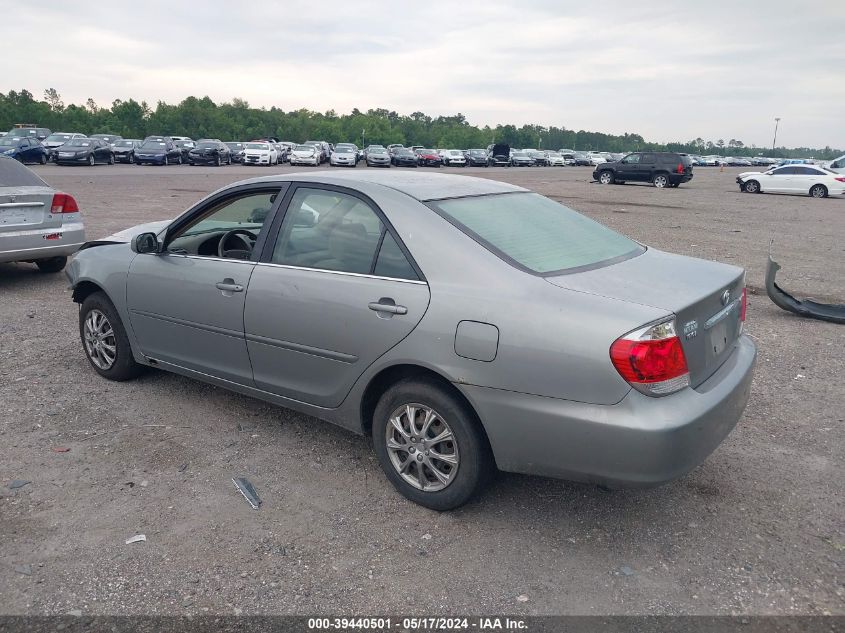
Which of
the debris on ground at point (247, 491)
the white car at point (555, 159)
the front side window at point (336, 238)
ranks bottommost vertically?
the debris on ground at point (247, 491)

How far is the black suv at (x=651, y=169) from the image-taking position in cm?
3425

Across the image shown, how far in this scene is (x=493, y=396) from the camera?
3.20m

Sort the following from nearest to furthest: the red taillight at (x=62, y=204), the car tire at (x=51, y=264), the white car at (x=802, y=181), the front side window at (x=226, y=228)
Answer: the front side window at (x=226, y=228), the red taillight at (x=62, y=204), the car tire at (x=51, y=264), the white car at (x=802, y=181)

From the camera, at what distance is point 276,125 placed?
409 ft

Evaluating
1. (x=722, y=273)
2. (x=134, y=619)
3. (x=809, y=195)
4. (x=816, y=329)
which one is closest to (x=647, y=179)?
(x=809, y=195)

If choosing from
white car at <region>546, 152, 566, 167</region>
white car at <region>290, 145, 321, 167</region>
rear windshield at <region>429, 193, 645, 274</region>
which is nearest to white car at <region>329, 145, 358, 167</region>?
white car at <region>290, 145, 321, 167</region>

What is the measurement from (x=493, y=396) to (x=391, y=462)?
80cm

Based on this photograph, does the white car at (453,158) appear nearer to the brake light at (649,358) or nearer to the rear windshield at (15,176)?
the rear windshield at (15,176)

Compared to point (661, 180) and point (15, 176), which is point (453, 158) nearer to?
point (661, 180)

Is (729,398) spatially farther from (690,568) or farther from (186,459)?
(186,459)

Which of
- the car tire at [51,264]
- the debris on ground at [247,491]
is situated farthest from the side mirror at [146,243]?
the car tire at [51,264]

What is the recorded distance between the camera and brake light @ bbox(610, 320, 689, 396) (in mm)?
2928

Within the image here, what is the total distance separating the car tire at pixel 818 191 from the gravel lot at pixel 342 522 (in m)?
29.3

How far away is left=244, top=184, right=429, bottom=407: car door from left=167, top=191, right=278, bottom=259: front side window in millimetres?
428
